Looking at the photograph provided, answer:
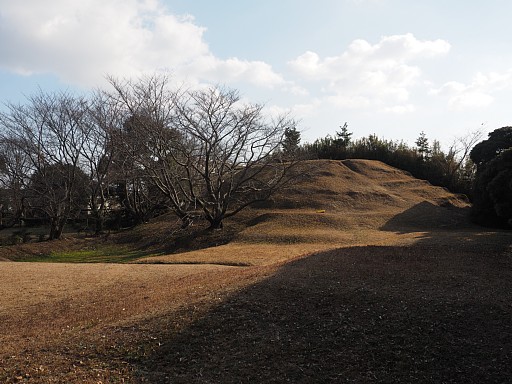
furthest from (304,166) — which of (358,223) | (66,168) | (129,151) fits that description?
(66,168)

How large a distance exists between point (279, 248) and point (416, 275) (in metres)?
9.43

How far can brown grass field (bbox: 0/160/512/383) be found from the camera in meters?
5.88

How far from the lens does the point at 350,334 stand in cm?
662

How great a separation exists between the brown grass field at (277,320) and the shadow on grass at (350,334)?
0.02m

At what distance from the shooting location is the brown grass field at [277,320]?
588 cm

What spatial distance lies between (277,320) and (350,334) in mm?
1137

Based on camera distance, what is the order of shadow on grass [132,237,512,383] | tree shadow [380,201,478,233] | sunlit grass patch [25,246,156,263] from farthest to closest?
tree shadow [380,201,478,233], sunlit grass patch [25,246,156,263], shadow on grass [132,237,512,383]

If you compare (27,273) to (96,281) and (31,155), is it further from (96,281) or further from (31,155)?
(31,155)

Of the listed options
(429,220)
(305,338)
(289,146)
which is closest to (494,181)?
(429,220)

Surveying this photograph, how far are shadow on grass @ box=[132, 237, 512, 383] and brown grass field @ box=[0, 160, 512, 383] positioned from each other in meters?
0.02

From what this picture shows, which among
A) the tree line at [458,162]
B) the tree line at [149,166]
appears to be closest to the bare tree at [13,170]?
the tree line at [149,166]

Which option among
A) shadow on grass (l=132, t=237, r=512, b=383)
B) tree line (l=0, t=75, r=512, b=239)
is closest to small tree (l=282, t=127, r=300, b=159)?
tree line (l=0, t=75, r=512, b=239)

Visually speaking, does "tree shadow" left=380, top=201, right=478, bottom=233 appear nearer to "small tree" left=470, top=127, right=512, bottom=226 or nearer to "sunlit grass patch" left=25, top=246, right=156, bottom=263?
"small tree" left=470, top=127, right=512, bottom=226

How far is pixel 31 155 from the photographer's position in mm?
26594
